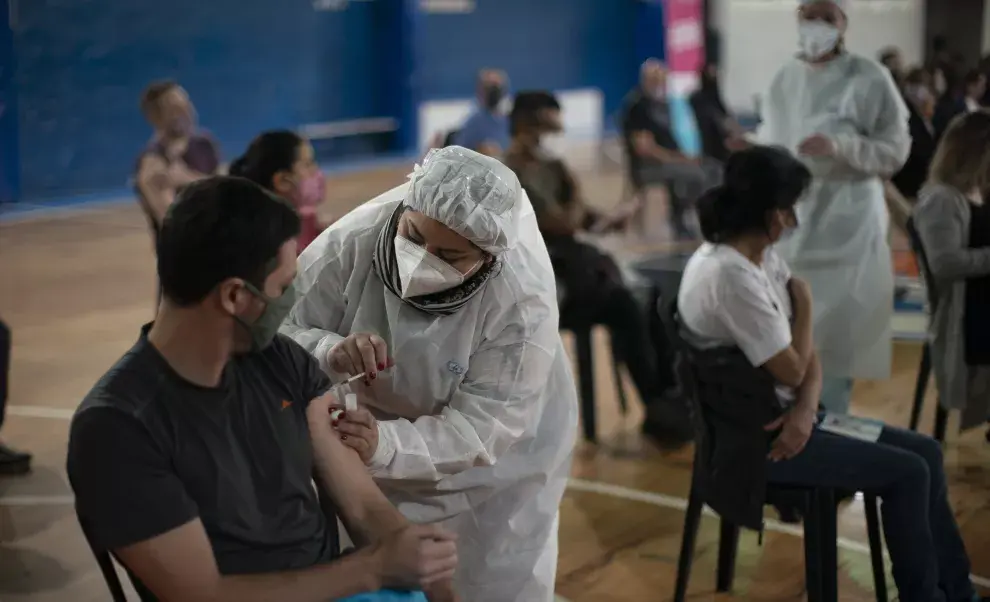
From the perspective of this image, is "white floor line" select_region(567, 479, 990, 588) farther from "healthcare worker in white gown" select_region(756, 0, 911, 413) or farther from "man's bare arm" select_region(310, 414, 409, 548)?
"man's bare arm" select_region(310, 414, 409, 548)

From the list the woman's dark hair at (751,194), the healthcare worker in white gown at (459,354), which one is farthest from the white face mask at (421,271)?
the woman's dark hair at (751,194)

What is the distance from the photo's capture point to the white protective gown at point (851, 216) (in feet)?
13.2

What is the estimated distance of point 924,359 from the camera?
14.0ft

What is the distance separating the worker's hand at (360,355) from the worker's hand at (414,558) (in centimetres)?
29

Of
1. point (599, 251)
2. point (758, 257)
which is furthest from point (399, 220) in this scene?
point (599, 251)

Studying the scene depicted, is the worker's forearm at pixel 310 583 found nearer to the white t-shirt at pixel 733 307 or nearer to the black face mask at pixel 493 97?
the white t-shirt at pixel 733 307

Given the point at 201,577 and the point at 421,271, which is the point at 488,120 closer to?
the point at 421,271

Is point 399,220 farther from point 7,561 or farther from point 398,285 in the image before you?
point 7,561

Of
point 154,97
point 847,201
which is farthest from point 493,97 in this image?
point 847,201

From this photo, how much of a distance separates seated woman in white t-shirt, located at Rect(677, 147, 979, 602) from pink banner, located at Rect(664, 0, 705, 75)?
11184 millimetres

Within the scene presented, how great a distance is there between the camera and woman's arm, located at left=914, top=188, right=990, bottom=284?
3.67 metres

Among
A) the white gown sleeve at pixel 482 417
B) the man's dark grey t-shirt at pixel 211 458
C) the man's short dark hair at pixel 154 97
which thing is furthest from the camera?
the man's short dark hair at pixel 154 97

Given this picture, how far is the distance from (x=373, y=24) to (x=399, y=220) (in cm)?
1144

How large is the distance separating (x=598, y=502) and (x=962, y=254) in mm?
1390
